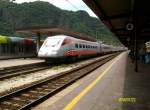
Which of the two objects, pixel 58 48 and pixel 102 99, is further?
pixel 58 48

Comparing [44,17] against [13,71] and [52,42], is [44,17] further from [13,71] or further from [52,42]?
[13,71]

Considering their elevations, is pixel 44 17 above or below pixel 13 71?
above

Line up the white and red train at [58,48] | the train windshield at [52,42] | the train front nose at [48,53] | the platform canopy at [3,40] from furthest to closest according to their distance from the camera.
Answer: the platform canopy at [3,40], the train windshield at [52,42], the white and red train at [58,48], the train front nose at [48,53]

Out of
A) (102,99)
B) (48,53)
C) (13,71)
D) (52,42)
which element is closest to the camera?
(102,99)

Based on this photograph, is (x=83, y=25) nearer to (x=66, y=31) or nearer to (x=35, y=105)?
(x=66, y=31)

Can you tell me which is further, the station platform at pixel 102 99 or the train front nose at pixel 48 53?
the train front nose at pixel 48 53

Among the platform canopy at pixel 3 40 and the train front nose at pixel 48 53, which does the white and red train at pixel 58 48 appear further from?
the platform canopy at pixel 3 40

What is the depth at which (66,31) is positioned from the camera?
3944cm

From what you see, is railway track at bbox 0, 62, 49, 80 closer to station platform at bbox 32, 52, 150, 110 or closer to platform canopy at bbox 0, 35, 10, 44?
station platform at bbox 32, 52, 150, 110

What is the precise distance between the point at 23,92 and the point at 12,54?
1187 inches

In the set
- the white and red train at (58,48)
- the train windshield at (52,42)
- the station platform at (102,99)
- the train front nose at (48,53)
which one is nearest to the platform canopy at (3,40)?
the white and red train at (58,48)

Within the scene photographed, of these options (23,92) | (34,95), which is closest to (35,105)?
(34,95)

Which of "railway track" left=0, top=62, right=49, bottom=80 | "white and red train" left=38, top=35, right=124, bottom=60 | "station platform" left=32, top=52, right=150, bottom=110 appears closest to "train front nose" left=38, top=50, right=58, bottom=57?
"white and red train" left=38, top=35, right=124, bottom=60

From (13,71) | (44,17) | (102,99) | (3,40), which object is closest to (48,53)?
(13,71)
